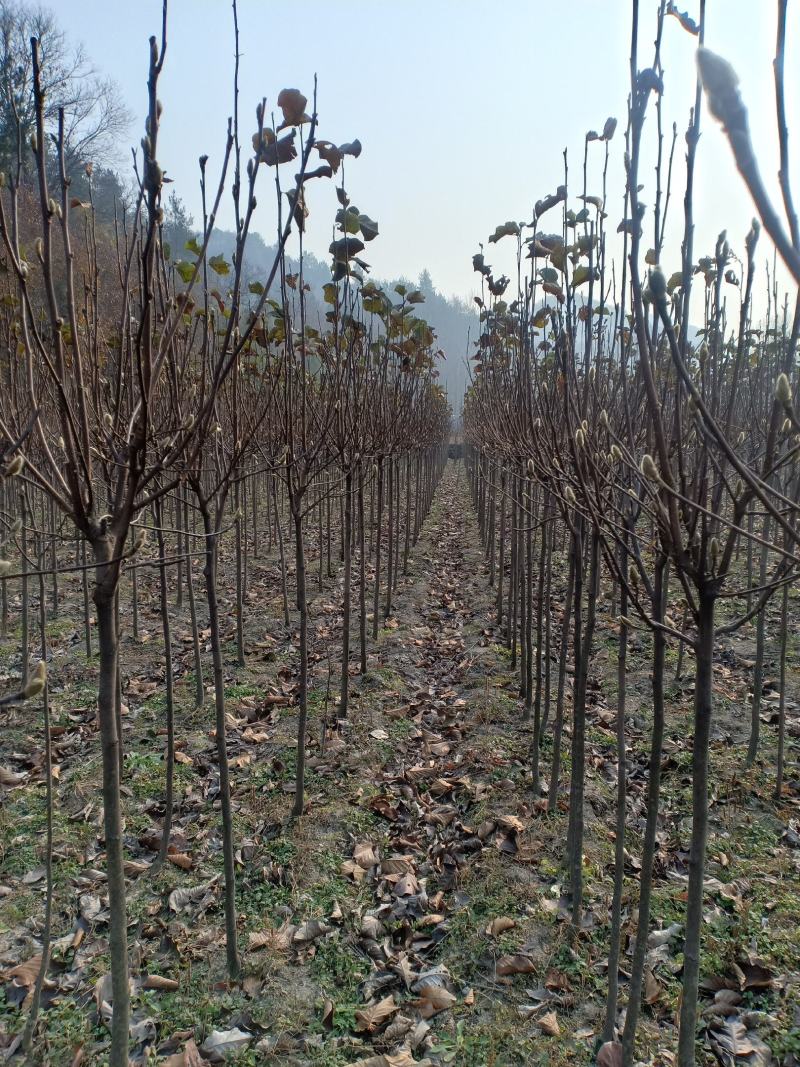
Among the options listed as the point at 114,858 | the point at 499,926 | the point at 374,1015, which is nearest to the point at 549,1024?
the point at 499,926

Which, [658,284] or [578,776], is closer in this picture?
[658,284]

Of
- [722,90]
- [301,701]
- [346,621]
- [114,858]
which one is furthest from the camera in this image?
[346,621]

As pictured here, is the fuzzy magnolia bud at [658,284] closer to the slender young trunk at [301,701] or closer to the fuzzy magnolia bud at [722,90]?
the fuzzy magnolia bud at [722,90]

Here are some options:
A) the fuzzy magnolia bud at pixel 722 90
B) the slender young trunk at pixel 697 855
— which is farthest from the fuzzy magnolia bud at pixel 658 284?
the slender young trunk at pixel 697 855

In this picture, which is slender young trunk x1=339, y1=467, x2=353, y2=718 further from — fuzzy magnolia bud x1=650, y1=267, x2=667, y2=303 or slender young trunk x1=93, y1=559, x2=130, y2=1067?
fuzzy magnolia bud x1=650, y1=267, x2=667, y2=303

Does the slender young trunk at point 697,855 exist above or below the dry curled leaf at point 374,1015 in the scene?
above

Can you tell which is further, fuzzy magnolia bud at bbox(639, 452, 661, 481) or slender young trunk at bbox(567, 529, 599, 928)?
slender young trunk at bbox(567, 529, 599, 928)

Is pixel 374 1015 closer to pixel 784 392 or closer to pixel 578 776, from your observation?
pixel 578 776

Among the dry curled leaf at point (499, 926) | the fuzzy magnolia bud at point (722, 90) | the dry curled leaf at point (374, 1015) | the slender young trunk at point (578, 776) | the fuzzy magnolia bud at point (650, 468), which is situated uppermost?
the fuzzy magnolia bud at point (722, 90)

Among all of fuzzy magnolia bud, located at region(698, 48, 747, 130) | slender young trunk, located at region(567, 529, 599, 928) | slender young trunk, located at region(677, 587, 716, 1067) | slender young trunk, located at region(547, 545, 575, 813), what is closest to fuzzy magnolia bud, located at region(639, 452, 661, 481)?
slender young trunk, located at region(677, 587, 716, 1067)

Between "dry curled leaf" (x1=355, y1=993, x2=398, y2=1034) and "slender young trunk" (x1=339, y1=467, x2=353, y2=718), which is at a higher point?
"slender young trunk" (x1=339, y1=467, x2=353, y2=718)

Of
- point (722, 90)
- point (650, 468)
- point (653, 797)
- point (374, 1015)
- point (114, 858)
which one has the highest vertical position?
point (722, 90)

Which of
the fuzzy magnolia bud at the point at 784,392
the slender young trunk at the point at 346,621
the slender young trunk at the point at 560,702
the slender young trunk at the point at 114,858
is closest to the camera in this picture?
the fuzzy magnolia bud at the point at 784,392

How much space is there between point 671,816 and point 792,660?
2870 millimetres
